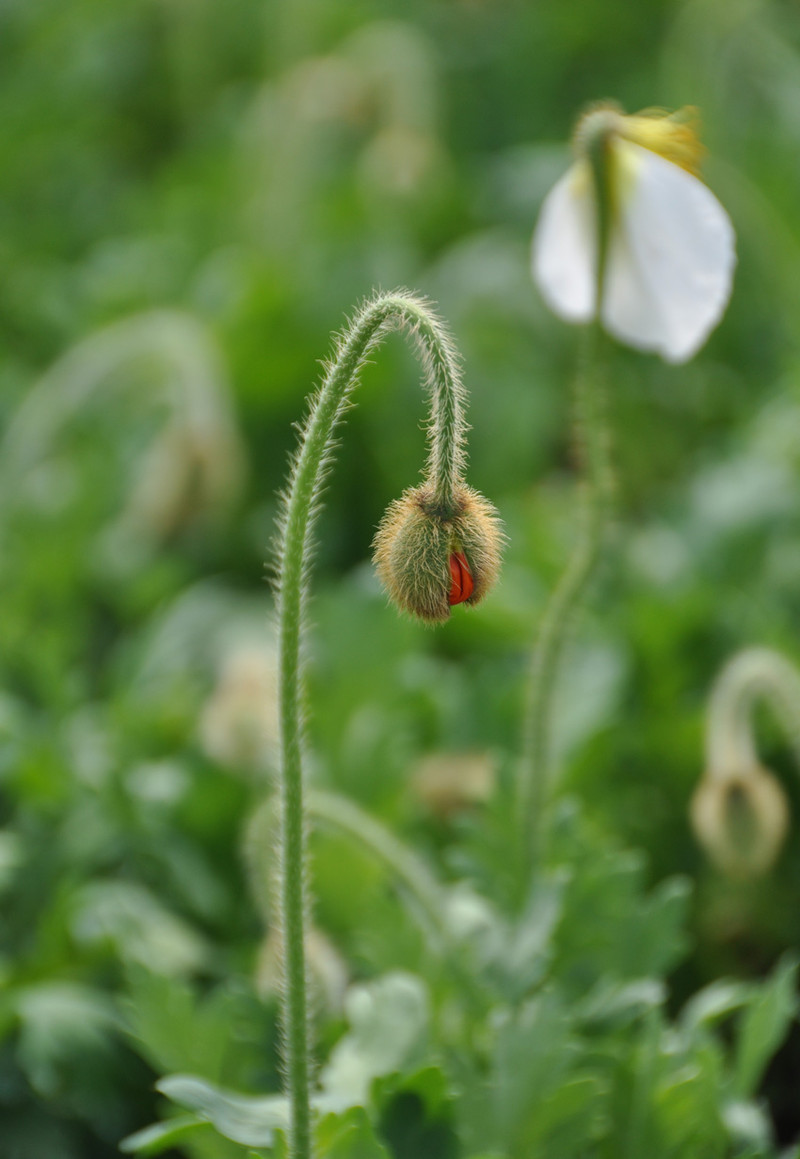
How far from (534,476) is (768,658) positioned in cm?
112

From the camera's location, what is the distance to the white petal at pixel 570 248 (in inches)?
43.5

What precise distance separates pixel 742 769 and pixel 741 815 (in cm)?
5

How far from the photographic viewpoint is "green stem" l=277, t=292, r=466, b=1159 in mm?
762

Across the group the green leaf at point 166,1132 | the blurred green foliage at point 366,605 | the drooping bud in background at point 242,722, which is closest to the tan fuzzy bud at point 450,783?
the blurred green foliage at point 366,605

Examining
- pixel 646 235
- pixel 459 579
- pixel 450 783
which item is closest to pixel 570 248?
pixel 646 235

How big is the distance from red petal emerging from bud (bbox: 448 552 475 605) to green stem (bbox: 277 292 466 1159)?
3cm

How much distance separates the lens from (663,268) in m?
1.06

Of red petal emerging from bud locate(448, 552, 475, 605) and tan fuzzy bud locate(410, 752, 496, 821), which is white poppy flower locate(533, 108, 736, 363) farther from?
tan fuzzy bud locate(410, 752, 496, 821)

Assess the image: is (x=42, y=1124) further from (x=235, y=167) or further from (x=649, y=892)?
(x=235, y=167)

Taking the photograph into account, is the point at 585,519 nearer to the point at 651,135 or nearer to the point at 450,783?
the point at 651,135

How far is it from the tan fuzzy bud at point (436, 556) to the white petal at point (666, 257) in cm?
32

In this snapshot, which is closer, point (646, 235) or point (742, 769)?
point (646, 235)

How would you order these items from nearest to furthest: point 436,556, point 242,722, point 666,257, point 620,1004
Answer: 1. point 436,556
2. point 666,257
3. point 620,1004
4. point 242,722

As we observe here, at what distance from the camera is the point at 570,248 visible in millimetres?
1143
